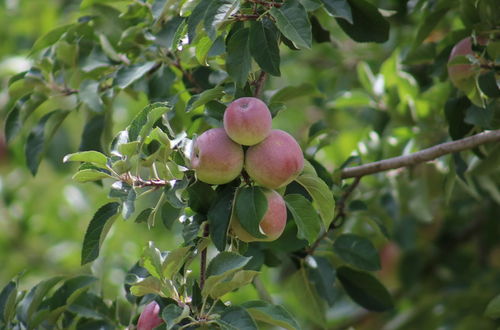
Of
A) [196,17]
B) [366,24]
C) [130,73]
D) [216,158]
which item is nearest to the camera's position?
[216,158]

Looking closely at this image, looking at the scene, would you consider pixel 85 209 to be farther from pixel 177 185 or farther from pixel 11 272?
pixel 177 185

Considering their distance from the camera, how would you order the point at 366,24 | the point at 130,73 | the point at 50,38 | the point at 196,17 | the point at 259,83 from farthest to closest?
the point at 50,38
the point at 130,73
the point at 366,24
the point at 259,83
the point at 196,17

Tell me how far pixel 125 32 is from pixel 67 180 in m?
1.75

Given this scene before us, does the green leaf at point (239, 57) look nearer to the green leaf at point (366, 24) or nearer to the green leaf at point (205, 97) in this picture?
the green leaf at point (205, 97)

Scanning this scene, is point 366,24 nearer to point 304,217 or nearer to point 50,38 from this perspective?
point 304,217

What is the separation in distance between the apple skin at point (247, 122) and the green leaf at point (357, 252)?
0.60 metres

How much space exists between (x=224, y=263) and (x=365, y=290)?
71cm

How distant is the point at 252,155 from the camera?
121cm

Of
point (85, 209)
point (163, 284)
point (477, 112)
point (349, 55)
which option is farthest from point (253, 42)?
point (85, 209)

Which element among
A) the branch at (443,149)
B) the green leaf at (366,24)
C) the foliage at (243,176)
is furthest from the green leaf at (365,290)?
the green leaf at (366,24)

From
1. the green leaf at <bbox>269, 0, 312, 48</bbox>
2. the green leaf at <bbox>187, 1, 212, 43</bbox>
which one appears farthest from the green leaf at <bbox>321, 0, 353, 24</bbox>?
the green leaf at <bbox>187, 1, 212, 43</bbox>

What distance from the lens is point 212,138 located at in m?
1.21

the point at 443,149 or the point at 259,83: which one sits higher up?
the point at 259,83

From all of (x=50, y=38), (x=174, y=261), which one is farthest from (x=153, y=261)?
(x=50, y=38)
